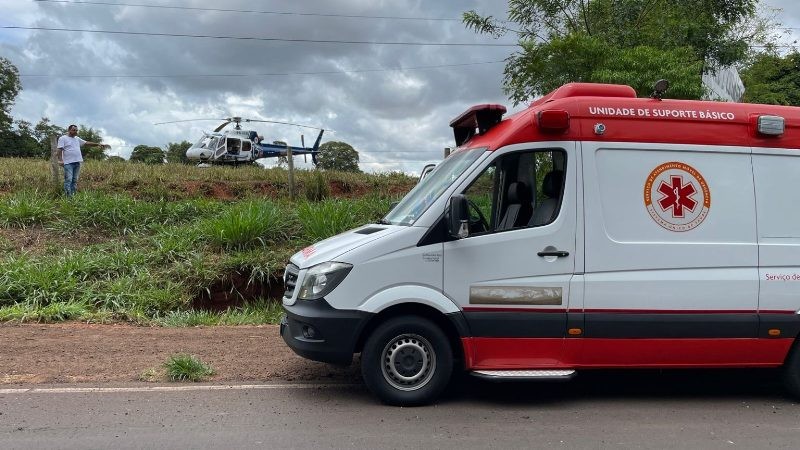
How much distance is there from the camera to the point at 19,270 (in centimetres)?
1023

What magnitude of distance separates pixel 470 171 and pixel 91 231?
947cm

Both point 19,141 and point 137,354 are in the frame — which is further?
point 19,141

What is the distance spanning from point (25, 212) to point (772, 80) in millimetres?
38958

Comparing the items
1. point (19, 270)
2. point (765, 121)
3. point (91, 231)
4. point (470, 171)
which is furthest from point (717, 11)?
point (19, 270)

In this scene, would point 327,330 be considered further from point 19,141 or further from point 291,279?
point 19,141

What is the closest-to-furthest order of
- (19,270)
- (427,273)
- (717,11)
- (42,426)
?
(42,426) → (427,273) → (19,270) → (717,11)

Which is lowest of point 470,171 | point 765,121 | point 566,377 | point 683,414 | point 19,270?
point 683,414

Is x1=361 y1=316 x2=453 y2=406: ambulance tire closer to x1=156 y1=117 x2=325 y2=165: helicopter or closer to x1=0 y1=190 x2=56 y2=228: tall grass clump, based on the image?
x1=0 y1=190 x2=56 y2=228: tall grass clump

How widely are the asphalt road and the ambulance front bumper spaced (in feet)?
1.55

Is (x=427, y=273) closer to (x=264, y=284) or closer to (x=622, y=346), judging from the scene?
(x=622, y=346)

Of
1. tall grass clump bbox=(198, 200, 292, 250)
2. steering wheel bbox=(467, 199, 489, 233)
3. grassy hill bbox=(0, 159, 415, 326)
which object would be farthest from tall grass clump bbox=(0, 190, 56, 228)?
steering wheel bbox=(467, 199, 489, 233)

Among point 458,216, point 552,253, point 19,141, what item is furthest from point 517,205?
point 19,141

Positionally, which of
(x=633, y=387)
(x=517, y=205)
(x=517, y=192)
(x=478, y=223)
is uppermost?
(x=517, y=192)

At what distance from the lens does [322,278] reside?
5.31 metres
